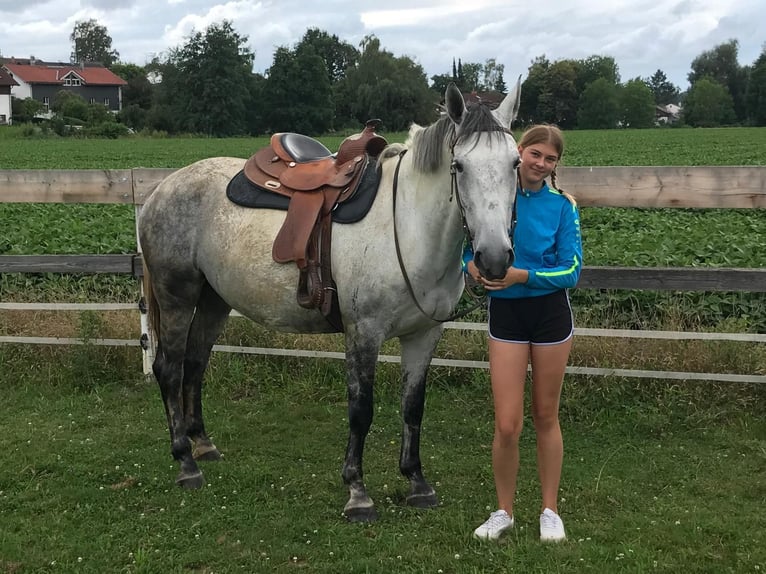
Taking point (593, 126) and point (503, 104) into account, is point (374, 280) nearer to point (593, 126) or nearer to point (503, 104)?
point (503, 104)

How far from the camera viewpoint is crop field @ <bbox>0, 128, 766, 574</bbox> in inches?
127

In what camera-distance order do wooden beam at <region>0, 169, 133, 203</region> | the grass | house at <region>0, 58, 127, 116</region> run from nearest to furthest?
the grass
wooden beam at <region>0, 169, 133, 203</region>
house at <region>0, 58, 127, 116</region>

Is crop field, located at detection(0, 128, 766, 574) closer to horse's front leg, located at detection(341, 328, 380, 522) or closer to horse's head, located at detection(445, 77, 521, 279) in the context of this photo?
horse's front leg, located at detection(341, 328, 380, 522)

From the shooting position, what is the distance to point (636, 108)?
85.9 meters

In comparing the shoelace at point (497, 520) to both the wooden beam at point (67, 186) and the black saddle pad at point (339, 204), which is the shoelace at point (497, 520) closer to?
the black saddle pad at point (339, 204)

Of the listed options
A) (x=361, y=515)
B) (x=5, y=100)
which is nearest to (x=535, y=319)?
(x=361, y=515)

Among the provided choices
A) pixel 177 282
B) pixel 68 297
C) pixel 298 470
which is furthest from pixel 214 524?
pixel 68 297

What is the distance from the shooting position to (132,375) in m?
5.84

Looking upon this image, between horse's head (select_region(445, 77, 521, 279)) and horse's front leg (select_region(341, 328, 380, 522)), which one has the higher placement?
horse's head (select_region(445, 77, 521, 279))

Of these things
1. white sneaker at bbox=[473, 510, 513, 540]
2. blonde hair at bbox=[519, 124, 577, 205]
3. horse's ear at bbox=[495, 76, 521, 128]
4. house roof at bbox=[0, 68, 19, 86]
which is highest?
house roof at bbox=[0, 68, 19, 86]

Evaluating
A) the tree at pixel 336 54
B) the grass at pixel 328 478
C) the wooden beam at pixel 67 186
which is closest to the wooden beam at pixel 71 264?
the wooden beam at pixel 67 186

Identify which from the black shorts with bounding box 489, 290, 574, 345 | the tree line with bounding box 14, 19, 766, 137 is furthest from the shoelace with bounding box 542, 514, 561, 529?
the tree line with bounding box 14, 19, 766, 137

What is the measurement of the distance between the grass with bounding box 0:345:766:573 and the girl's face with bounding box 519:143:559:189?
1667 millimetres

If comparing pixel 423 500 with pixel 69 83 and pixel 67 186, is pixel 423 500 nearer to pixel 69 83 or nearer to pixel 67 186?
pixel 67 186
